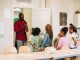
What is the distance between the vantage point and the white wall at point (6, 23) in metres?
6.89

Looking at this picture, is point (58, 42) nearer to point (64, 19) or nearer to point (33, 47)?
point (33, 47)

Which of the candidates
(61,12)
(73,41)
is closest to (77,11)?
(61,12)

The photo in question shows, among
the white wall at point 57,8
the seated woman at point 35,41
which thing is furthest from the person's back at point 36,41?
the white wall at point 57,8

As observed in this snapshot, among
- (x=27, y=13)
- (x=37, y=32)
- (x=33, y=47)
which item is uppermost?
(x=27, y=13)

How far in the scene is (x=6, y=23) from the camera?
7.00m

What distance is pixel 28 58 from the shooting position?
3.94 m

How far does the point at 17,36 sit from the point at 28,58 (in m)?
3.40

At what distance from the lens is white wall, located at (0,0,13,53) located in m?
6.89

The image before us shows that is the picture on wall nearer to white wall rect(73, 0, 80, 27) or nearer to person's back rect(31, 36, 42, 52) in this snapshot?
white wall rect(73, 0, 80, 27)

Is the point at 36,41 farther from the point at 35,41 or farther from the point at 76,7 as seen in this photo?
the point at 76,7

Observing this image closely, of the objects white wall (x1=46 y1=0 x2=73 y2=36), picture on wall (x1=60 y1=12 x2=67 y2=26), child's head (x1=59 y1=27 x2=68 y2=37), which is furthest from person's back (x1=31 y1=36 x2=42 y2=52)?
picture on wall (x1=60 y1=12 x2=67 y2=26)

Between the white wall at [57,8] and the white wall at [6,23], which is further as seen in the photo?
the white wall at [57,8]

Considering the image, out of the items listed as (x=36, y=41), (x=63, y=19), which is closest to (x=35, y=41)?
(x=36, y=41)

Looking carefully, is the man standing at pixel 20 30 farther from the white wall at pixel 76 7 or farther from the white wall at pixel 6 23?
the white wall at pixel 76 7
